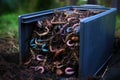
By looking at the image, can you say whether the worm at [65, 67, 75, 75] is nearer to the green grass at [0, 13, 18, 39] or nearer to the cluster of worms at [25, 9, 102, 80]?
the cluster of worms at [25, 9, 102, 80]

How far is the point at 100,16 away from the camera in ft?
21.5

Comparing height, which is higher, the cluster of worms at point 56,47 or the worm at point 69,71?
the cluster of worms at point 56,47

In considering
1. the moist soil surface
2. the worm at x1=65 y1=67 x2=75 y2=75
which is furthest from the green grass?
the worm at x1=65 y1=67 x2=75 y2=75

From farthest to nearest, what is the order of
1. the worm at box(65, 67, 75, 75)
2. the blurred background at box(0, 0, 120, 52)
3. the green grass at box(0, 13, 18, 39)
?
the blurred background at box(0, 0, 120, 52) < the green grass at box(0, 13, 18, 39) < the worm at box(65, 67, 75, 75)

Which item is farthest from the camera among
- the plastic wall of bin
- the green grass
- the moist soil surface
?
the green grass

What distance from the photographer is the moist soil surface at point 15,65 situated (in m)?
5.59

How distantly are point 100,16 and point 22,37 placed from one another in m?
1.61

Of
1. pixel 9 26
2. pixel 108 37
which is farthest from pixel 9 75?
pixel 9 26

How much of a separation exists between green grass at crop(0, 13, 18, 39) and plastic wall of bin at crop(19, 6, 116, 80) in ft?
6.19

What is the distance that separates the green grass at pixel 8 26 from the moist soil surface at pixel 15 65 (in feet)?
1.13

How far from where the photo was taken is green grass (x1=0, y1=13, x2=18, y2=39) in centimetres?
902

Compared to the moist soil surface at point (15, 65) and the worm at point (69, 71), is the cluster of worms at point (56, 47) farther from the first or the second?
the moist soil surface at point (15, 65)

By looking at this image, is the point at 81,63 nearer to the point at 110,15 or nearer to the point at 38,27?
the point at 38,27

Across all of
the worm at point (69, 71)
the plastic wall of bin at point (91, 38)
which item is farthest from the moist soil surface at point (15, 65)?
the worm at point (69, 71)
